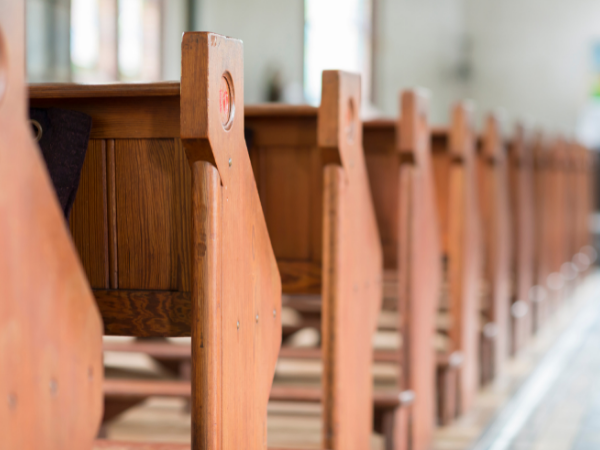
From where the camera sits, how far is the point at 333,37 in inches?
307

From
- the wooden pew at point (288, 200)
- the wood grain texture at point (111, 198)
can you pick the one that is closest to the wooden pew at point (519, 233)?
the wooden pew at point (288, 200)

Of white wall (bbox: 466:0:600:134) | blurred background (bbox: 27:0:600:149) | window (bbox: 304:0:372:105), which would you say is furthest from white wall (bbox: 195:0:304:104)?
white wall (bbox: 466:0:600:134)

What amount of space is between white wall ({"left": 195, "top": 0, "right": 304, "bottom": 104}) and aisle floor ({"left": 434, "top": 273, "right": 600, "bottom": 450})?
3087 mm

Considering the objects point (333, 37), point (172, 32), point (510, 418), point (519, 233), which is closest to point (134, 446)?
point (510, 418)

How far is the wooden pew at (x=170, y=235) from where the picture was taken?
110 centimetres

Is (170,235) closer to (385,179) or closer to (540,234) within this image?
(385,179)

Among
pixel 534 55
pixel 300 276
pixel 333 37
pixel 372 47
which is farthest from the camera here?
pixel 534 55

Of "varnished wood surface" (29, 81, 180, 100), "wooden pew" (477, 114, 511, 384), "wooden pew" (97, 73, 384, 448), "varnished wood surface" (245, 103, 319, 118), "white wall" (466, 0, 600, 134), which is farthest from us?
"white wall" (466, 0, 600, 134)

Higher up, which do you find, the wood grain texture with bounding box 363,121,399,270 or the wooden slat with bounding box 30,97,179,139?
the wooden slat with bounding box 30,97,179,139

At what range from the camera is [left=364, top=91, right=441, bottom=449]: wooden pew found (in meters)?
2.14

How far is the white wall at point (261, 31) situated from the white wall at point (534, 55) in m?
5.30

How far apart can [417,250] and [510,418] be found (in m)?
0.93

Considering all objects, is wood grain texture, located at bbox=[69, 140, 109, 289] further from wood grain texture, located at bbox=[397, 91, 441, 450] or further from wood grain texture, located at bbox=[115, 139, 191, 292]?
wood grain texture, located at bbox=[397, 91, 441, 450]

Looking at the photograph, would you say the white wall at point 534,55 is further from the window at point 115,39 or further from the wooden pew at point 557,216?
the window at point 115,39
